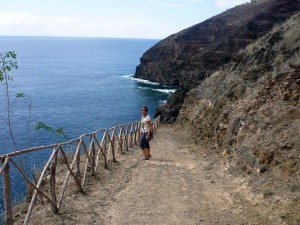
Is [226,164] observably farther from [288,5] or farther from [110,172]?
[288,5]

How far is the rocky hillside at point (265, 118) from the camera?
9422mm

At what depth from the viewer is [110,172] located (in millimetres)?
11375

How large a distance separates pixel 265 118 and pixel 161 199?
4.80 meters

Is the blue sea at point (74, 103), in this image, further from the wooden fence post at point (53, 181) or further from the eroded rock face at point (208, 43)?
the wooden fence post at point (53, 181)

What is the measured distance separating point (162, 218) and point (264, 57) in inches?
534

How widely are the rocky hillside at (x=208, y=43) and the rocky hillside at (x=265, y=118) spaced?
110 feet

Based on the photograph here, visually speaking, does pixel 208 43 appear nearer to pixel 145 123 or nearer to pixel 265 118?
pixel 145 123

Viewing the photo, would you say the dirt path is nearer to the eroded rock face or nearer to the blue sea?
the blue sea

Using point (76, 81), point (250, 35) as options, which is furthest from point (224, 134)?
point (76, 81)

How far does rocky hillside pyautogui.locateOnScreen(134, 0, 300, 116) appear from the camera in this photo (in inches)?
2325

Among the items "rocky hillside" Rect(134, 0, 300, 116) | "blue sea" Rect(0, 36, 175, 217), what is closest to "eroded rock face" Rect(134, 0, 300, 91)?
"rocky hillside" Rect(134, 0, 300, 116)

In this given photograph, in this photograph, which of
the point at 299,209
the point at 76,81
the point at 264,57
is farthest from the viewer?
the point at 76,81

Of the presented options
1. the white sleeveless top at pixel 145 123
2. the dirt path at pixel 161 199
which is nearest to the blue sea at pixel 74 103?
the white sleeveless top at pixel 145 123

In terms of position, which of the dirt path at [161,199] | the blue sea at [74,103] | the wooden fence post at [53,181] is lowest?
the blue sea at [74,103]
